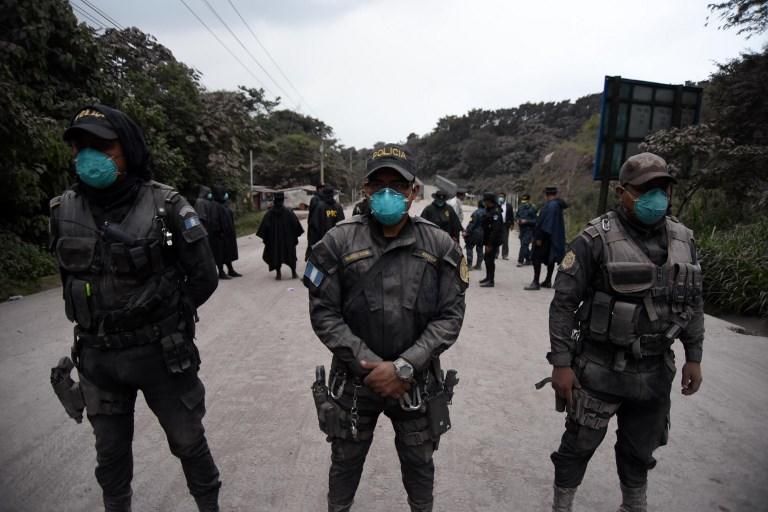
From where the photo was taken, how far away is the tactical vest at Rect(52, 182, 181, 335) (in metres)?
2.01

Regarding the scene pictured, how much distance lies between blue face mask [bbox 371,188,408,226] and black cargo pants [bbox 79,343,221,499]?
1188mm

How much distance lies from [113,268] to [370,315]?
3.76 ft

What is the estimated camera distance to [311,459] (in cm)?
297

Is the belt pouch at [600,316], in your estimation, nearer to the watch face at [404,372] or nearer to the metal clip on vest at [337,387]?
the watch face at [404,372]

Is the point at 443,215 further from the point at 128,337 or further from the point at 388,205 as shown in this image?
the point at 128,337

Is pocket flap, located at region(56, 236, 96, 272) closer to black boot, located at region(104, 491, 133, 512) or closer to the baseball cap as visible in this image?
black boot, located at region(104, 491, 133, 512)

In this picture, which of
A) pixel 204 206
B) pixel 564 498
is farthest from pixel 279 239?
pixel 564 498

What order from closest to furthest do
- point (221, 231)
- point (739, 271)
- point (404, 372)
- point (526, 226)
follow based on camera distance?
point (404, 372) < point (739, 271) < point (221, 231) < point (526, 226)

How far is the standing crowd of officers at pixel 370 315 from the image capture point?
6.64ft

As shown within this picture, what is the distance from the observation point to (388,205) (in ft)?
6.63

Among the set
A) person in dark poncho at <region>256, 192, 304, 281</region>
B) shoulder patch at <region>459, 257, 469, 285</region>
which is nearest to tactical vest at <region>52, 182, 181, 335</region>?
shoulder patch at <region>459, 257, 469, 285</region>

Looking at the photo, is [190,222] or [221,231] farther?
[221,231]

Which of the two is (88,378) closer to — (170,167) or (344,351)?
(344,351)

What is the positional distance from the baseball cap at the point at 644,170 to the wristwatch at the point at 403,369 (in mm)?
1408
